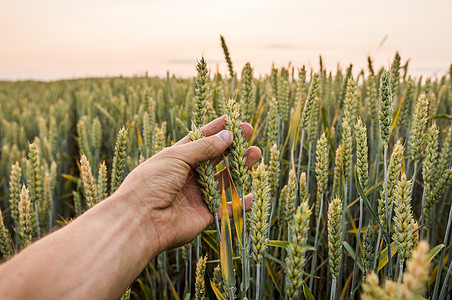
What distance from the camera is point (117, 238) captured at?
100 cm

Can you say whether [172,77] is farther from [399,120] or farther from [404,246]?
[404,246]

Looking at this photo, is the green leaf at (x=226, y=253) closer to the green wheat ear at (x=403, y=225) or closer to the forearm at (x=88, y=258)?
the forearm at (x=88, y=258)

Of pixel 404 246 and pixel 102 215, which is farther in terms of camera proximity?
pixel 102 215

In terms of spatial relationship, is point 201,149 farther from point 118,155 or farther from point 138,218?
point 118,155

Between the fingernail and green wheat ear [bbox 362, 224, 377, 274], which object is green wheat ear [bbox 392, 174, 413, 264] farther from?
the fingernail

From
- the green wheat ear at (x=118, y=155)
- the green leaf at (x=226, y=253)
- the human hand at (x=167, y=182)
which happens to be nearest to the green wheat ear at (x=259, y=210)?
the green leaf at (x=226, y=253)

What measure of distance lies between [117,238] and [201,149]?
39 cm

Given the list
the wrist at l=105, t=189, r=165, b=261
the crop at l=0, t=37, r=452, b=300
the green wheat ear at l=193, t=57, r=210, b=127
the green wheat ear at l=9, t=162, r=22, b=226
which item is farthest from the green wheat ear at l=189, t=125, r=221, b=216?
the green wheat ear at l=9, t=162, r=22, b=226

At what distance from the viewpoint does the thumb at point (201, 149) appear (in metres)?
1.09

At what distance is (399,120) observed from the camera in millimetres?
1874

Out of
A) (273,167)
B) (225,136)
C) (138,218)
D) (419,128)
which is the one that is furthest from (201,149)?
(419,128)

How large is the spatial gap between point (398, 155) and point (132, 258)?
3.09 ft

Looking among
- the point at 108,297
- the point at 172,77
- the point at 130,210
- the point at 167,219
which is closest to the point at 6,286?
the point at 108,297

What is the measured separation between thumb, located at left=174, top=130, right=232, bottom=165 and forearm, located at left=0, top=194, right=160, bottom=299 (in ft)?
0.81
